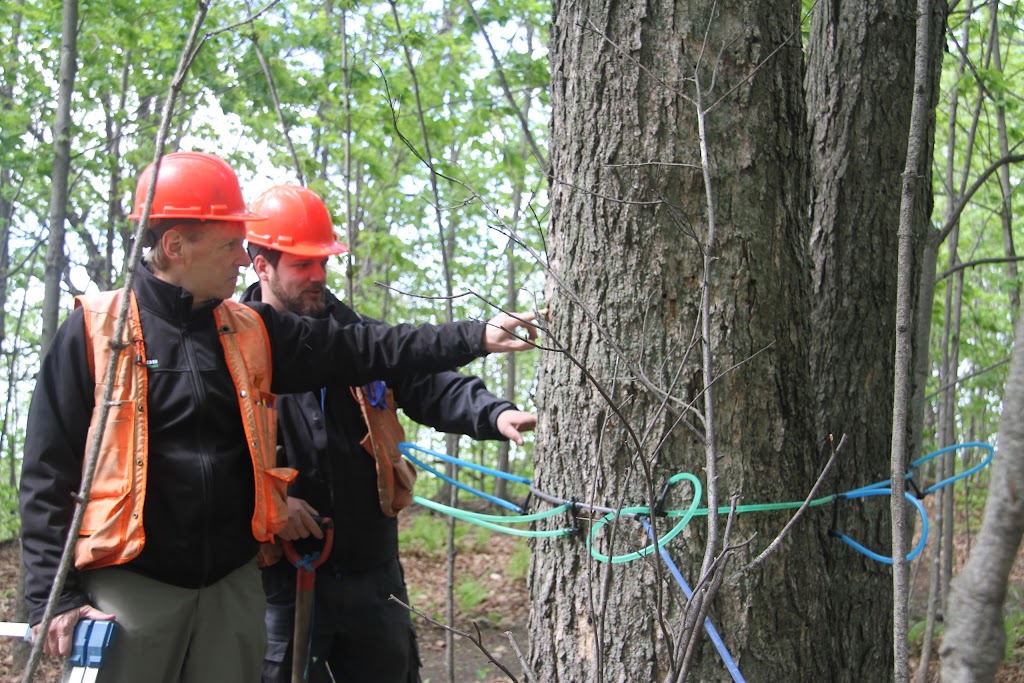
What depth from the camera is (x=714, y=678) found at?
2070 mm

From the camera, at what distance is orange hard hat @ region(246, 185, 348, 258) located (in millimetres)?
3611

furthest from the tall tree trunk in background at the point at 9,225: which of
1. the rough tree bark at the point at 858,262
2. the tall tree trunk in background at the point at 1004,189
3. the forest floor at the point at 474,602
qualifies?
the tall tree trunk in background at the point at 1004,189

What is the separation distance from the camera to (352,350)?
301 cm

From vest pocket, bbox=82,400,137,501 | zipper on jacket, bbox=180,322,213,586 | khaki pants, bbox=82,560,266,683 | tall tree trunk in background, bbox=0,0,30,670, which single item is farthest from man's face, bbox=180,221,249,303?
tall tree trunk in background, bbox=0,0,30,670

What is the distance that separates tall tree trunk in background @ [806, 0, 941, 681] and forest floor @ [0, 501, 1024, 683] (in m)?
2.69

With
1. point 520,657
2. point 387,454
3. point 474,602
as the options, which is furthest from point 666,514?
point 474,602

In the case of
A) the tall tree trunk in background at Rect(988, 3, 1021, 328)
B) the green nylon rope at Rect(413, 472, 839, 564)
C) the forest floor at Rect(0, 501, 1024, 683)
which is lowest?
the forest floor at Rect(0, 501, 1024, 683)

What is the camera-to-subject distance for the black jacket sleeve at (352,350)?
2.94 metres

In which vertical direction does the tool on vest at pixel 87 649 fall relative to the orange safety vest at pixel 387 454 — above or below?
below

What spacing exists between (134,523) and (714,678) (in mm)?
1499

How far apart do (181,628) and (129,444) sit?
1.79 feet

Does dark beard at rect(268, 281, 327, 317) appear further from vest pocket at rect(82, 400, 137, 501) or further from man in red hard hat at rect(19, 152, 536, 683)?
vest pocket at rect(82, 400, 137, 501)

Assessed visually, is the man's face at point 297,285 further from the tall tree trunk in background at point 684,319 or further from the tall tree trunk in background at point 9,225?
the tall tree trunk in background at point 9,225

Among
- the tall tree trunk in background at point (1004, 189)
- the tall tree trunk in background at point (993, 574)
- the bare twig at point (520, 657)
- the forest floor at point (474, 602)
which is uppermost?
the tall tree trunk in background at point (1004, 189)
